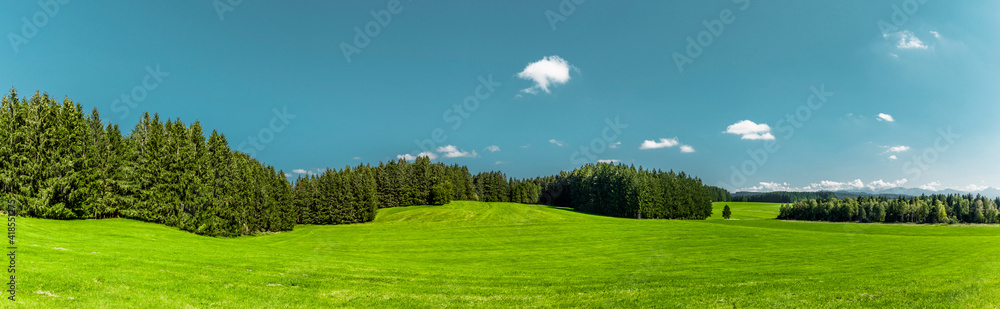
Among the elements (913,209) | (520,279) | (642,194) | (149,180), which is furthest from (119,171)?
(913,209)

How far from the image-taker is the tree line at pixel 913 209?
100688 millimetres

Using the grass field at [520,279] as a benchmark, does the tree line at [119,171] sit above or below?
above

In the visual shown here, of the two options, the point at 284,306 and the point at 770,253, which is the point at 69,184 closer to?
the point at 284,306

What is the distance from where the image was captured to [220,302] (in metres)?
15.1

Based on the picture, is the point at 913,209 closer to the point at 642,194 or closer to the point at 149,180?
the point at 642,194

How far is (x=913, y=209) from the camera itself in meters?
105

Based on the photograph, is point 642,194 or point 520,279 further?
point 642,194

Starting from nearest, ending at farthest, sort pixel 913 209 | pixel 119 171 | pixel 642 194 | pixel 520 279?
pixel 520 279 → pixel 119 171 → pixel 913 209 → pixel 642 194

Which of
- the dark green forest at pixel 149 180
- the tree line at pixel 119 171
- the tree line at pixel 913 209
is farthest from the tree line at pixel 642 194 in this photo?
the tree line at pixel 119 171

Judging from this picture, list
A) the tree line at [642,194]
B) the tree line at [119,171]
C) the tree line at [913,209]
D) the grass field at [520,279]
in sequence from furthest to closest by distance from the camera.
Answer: the tree line at [642,194] → the tree line at [913,209] → the tree line at [119,171] → the grass field at [520,279]

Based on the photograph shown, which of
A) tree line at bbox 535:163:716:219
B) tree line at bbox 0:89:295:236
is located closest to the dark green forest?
tree line at bbox 0:89:295:236

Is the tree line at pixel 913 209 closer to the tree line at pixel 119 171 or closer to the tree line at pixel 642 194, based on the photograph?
the tree line at pixel 642 194

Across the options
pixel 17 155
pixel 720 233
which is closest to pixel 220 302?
pixel 17 155

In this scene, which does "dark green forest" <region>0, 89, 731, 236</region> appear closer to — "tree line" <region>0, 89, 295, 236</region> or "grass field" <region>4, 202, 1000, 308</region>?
"tree line" <region>0, 89, 295, 236</region>
